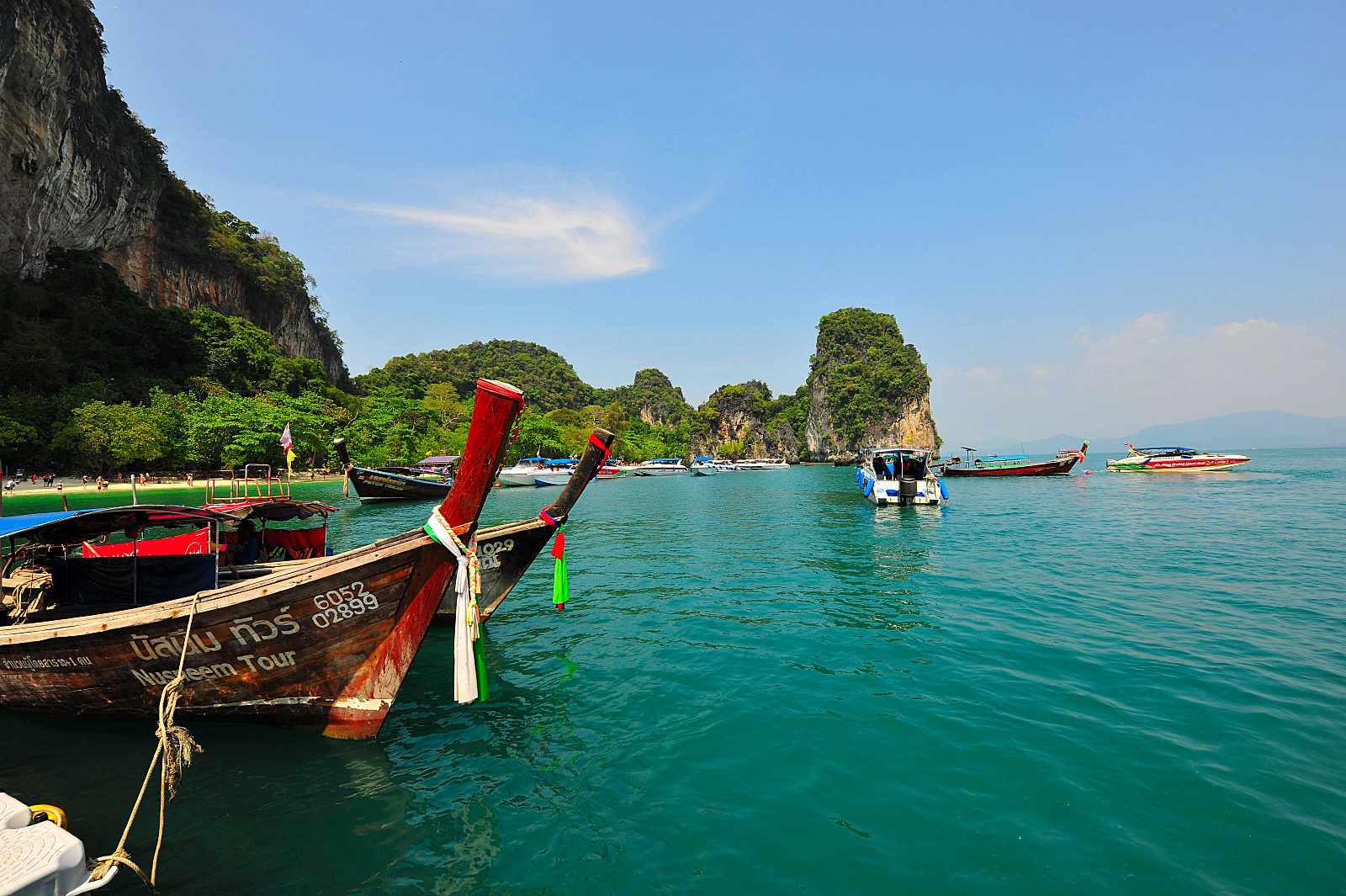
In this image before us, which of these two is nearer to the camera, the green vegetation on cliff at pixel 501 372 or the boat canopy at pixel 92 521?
the boat canopy at pixel 92 521

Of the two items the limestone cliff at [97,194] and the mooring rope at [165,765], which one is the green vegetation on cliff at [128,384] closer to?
the limestone cliff at [97,194]

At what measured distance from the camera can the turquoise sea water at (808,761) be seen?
3.80m

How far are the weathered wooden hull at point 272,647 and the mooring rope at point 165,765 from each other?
22 cm

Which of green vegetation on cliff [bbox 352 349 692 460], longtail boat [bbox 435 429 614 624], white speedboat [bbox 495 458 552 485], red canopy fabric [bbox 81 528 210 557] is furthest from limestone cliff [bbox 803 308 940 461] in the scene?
red canopy fabric [bbox 81 528 210 557]

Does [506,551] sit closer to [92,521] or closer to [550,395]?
[92,521]

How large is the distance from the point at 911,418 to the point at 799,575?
98.8 metres

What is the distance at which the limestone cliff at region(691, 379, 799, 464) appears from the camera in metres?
117

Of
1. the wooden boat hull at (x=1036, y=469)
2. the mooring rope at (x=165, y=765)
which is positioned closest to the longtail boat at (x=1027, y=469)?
the wooden boat hull at (x=1036, y=469)

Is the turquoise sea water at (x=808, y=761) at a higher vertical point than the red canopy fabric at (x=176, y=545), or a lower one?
lower

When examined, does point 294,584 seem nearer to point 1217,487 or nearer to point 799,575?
point 799,575

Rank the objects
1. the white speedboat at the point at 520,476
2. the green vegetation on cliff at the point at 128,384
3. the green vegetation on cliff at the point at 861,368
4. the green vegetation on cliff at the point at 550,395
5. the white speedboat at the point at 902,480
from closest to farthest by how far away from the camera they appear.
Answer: the white speedboat at the point at 902,480, the green vegetation on cliff at the point at 128,384, the white speedboat at the point at 520,476, the green vegetation on cliff at the point at 550,395, the green vegetation on cliff at the point at 861,368

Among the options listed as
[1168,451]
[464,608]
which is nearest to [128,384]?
[464,608]

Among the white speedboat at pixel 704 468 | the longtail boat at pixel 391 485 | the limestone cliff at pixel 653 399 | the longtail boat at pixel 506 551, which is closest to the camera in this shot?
the longtail boat at pixel 506 551

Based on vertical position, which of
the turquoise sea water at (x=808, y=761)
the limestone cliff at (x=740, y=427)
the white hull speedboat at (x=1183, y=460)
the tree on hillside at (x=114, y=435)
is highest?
the limestone cliff at (x=740, y=427)
